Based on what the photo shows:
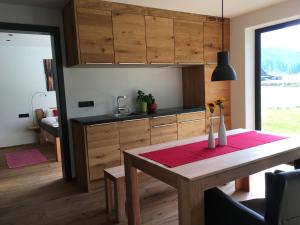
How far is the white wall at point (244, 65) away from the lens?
4.15 m

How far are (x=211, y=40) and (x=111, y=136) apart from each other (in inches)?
93.5

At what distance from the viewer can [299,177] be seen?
4.37 ft

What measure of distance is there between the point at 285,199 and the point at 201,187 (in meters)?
0.49

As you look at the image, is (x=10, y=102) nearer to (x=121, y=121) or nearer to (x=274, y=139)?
(x=121, y=121)

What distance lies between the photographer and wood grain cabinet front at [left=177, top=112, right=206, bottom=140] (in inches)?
155

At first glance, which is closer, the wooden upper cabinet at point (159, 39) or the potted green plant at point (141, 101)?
the wooden upper cabinet at point (159, 39)

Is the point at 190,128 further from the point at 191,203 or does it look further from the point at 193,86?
the point at 191,203

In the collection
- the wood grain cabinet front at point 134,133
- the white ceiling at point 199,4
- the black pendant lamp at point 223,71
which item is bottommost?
the wood grain cabinet front at point 134,133

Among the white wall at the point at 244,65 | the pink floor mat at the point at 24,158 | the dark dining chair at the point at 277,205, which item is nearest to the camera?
the dark dining chair at the point at 277,205

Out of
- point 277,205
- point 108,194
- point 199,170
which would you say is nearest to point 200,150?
point 199,170

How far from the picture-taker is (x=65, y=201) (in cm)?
306

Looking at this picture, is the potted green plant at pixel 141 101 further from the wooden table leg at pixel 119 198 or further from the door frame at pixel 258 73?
the door frame at pixel 258 73

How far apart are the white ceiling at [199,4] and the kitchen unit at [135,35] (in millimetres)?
120

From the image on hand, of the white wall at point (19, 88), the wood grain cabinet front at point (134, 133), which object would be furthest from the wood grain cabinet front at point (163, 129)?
the white wall at point (19, 88)
